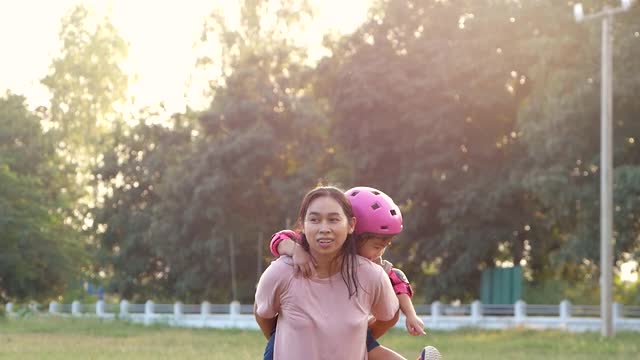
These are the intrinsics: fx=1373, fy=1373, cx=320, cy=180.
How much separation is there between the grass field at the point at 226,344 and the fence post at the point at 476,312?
1539mm

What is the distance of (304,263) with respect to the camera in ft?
18.2

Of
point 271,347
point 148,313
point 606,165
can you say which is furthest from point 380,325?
point 148,313

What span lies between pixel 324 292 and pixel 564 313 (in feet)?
96.1

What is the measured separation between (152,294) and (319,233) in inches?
1866

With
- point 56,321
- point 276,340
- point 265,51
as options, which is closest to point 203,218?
point 265,51

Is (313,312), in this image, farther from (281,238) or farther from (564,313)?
(564,313)

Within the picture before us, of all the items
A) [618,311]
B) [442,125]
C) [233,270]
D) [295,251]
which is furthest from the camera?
[233,270]

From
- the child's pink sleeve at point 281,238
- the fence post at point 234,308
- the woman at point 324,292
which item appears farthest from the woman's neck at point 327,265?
the fence post at point 234,308

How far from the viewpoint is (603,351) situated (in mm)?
23234

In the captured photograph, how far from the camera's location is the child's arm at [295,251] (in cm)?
555

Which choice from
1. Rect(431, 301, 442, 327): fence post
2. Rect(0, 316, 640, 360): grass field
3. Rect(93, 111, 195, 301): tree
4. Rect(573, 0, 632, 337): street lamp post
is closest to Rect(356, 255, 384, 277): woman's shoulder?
Rect(0, 316, 640, 360): grass field

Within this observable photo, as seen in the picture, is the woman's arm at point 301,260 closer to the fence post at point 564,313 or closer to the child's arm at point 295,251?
the child's arm at point 295,251

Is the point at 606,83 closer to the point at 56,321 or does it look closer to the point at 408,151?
the point at 408,151

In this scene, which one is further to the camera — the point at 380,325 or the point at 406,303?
the point at 406,303
